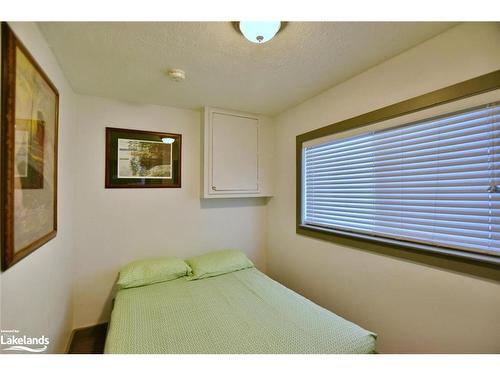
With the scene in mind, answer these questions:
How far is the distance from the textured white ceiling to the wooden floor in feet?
7.27

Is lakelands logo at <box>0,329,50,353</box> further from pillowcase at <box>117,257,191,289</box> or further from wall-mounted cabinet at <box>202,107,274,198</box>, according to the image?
wall-mounted cabinet at <box>202,107,274,198</box>

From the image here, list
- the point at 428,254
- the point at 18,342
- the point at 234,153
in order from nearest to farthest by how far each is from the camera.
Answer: the point at 18,342 < the point at 428,254 < the point at 234,153

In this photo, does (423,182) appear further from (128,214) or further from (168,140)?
(128,214)

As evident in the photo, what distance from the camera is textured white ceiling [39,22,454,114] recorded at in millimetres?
1179

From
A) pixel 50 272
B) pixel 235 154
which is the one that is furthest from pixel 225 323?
pixel 235 154

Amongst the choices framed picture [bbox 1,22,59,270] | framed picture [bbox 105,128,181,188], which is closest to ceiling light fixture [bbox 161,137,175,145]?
framed picture [bbox 105,128,181,188]

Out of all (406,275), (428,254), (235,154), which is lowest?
(406,275)

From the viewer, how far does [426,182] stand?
4.35 feet

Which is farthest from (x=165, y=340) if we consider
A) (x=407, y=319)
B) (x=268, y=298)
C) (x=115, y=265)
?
(x=407, y=319)

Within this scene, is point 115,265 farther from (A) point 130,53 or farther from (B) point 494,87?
(B) point 494,87

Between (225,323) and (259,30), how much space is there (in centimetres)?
174

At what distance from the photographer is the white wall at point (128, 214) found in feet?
6.55

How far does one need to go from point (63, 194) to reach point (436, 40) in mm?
2692

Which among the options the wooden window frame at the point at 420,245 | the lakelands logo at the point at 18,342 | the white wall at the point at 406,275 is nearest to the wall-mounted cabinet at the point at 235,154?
the white wall at the point at 406,275
